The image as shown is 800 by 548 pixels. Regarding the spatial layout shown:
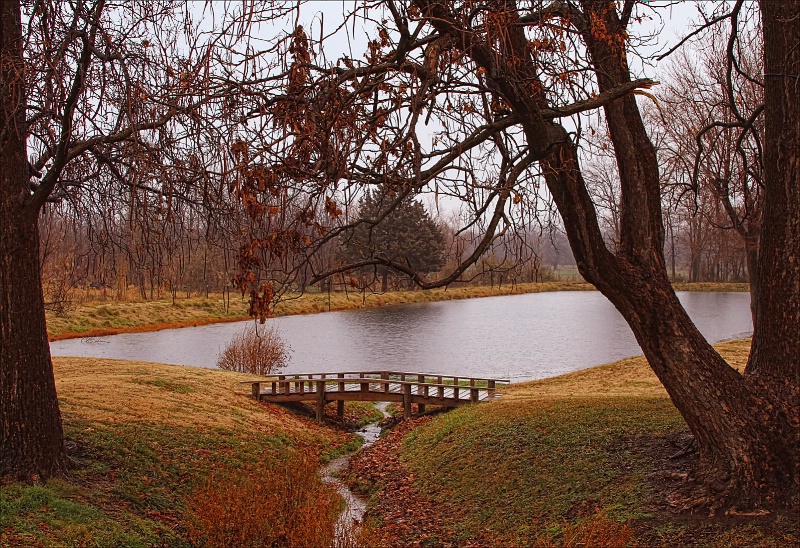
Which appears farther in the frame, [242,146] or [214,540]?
[214,540]

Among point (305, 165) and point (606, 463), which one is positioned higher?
point (305, 165)

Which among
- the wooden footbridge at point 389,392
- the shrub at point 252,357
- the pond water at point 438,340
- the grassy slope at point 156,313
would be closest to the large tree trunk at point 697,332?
the wooden footbridge at point 389,392

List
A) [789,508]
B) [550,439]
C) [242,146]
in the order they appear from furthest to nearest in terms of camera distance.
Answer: [550,439] → [789,508] → [242,146]

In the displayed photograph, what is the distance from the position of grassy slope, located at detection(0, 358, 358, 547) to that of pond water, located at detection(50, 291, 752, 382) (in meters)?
7.66

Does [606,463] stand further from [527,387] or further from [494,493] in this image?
[527,387]

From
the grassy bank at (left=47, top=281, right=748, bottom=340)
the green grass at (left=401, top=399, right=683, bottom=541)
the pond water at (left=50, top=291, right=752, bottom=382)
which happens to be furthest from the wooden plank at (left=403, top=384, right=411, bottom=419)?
the grassy bank at (left=47, top=281, right=748, bottom=340)

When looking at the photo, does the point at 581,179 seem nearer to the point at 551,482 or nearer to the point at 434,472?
the point at 551,482

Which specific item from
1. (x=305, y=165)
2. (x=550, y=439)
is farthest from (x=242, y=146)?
(x=550, y=439)

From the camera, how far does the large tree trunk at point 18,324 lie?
26.2ft

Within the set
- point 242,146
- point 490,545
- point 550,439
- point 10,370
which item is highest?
point 242,146

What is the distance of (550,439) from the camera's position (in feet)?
33.1

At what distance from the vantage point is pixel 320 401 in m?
17.5

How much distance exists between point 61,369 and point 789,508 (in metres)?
18.7

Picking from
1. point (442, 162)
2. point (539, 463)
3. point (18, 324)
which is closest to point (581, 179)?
point (442, 162)
